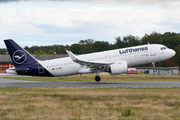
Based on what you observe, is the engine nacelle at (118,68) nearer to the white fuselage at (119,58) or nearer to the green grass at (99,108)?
the white fuselage at (119,58)

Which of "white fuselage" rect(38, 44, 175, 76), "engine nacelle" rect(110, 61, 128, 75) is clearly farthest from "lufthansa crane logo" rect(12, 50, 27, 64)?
"engine nacelle" rect(110, 61, 128, 75)

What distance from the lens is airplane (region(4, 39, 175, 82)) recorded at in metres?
35.5

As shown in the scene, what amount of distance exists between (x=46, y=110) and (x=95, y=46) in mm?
111013

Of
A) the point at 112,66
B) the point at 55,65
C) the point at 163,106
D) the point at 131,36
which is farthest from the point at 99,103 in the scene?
the point at 131,36

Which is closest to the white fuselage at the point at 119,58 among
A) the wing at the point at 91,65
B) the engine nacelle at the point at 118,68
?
the wing at the point at 91,65

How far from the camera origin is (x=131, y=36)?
4715 inches

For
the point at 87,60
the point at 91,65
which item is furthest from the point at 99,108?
the point at 87,60

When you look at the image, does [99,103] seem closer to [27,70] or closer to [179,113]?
[179,113]

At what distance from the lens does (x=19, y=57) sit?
36.5 m

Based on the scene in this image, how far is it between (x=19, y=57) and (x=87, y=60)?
9.47m

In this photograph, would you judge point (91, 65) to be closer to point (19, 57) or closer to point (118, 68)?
point (118, 68)

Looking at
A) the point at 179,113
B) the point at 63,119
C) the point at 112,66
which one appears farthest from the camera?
the point at 112,66

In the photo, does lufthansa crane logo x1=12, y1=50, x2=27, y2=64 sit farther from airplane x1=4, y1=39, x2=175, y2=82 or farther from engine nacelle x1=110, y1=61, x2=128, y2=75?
engine nacelle x1=110, y1=61, x2=128, y2=75

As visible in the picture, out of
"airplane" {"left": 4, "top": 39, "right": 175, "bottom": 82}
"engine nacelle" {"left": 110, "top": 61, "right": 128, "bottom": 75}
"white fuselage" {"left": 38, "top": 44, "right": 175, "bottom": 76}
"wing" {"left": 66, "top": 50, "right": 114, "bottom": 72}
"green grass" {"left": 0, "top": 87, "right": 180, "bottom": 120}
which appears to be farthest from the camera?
"white fuselage" {"left": 38, "top": 44, "right": 175, "bottom": 76}
